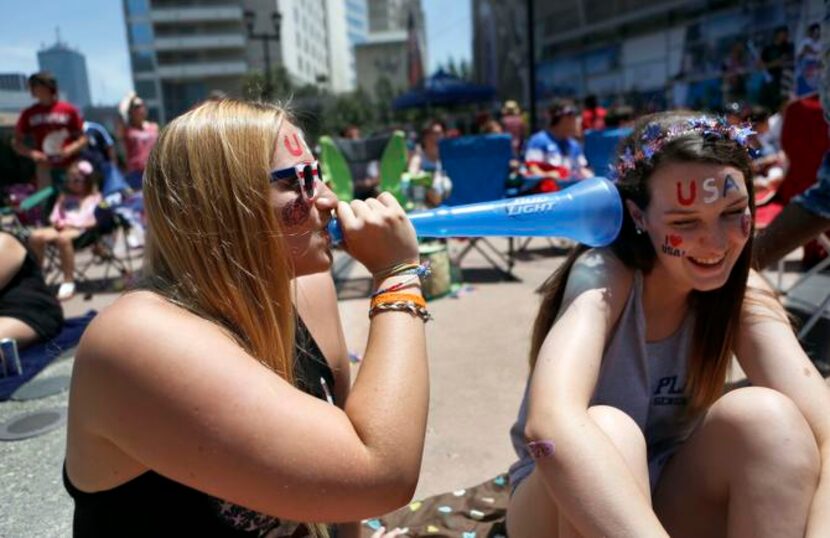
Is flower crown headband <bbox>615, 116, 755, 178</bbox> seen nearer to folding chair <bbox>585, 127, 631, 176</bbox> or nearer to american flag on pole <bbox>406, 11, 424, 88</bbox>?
folding chair <bbox>585, 127, 631, 176</bbox>

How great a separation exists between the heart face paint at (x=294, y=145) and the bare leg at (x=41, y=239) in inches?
238

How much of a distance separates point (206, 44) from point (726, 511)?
65.9 m

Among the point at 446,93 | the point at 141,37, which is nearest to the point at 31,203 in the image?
the point at 446,93

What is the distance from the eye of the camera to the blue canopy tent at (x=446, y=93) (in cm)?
1717

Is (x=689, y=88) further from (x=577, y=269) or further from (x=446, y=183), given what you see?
(x=577, y=269)

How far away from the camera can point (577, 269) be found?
171 centimetres

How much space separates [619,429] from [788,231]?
1904 mm

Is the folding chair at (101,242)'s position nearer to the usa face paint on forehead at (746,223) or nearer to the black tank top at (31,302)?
the black tank top at (31,302)

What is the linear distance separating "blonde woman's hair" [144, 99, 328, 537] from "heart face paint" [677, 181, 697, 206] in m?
1.03

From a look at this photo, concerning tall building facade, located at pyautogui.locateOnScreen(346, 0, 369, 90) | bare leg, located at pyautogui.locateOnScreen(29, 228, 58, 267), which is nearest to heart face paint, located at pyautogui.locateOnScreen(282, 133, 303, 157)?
bare leg, located at pyautogui.locateOnScreen(29, 228, 58, 267)

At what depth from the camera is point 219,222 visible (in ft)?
3.72

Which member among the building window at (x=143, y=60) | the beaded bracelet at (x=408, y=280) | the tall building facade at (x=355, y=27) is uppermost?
the tall building facade at (x=355, y=27)

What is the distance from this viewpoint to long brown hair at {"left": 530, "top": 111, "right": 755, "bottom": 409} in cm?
170

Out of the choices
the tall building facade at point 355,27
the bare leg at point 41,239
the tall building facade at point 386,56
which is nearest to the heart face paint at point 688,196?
Answer: the bare leg at point 41,239
